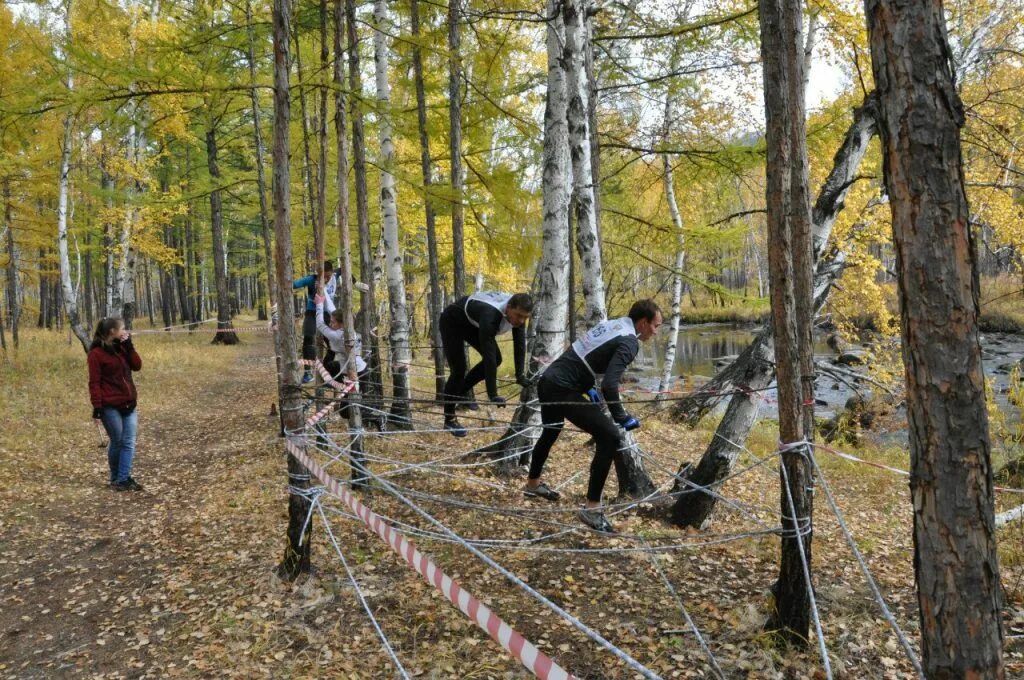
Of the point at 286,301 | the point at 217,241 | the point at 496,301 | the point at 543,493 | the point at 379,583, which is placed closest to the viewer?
the point at 286,301

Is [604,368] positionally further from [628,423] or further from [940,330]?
[940,330]

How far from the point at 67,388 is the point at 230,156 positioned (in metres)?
14.0

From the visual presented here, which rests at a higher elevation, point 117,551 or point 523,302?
point 523,302

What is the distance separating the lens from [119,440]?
6668 mm

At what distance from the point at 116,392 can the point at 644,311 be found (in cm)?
555

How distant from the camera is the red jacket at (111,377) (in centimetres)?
643

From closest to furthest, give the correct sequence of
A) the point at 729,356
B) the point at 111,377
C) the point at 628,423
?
the point at 628,423 → the point at 111,377 → the point at 729,356

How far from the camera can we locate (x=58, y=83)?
4.40 m

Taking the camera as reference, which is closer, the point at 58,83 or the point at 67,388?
the point at 58,83

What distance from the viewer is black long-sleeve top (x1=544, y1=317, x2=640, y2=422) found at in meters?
4.31

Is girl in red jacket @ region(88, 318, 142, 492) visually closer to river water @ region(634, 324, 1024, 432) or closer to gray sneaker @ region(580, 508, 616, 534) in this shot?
gray sneaker @ region(580, 508, 616, 534)

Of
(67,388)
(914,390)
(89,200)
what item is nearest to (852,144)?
(914,390)

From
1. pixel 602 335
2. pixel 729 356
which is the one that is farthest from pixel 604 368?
pixel 729 356

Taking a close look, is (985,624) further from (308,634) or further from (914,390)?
(308,634)
